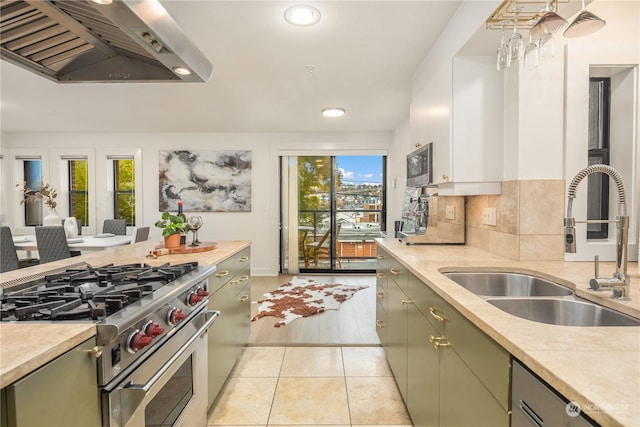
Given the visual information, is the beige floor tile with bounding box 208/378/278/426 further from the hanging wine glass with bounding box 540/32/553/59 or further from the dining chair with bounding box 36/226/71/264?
the dining chair with bounding box 36/226/71/264

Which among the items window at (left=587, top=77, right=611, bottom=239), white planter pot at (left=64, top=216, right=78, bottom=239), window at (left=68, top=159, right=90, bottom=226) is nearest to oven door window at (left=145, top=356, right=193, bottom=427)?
window at (left=587, top=77, right=611, bottom=239)

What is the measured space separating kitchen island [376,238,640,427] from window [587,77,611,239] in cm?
53

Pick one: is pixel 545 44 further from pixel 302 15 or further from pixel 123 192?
pixel 123 192

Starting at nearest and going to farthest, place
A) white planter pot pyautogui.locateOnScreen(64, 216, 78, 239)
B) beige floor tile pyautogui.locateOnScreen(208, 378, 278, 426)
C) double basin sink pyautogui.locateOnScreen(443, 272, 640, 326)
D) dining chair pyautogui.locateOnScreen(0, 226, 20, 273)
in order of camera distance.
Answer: double basin sink pyautogui.locateOnScreen(443, 272, 640, 326), beige floor tile pyautogui.locateOnScreen(208, 378, 278, 426), dining chair pyautogui.locateOnScreen(0, 226, 20, 273), white planter pot pyautogui.locateOnScreen(64, 216, 78, 239)

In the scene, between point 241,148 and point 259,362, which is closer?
point 259,362

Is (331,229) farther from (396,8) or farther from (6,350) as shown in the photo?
(6,350)

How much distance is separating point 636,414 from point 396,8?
2091mm

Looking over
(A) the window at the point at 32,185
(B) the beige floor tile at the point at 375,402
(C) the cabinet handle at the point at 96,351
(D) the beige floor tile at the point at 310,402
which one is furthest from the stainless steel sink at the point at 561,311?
(A) the window at the point at 32,185

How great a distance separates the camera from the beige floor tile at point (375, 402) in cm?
182

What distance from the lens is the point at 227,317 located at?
2.10 m

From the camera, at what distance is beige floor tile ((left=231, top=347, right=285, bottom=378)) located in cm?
231

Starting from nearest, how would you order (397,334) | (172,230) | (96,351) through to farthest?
(96,351), (397,334), (172,230)

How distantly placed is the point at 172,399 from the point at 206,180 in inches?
177

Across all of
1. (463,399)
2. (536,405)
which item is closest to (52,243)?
(463,399)
